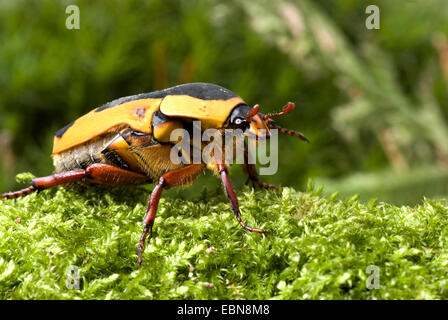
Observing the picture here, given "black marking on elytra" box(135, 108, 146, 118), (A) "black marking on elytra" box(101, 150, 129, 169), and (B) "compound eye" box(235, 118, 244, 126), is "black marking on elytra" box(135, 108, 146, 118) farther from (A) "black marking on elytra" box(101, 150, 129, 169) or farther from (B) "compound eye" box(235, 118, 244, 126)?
(B) "compound eye" box(235, 118, 244, 126)

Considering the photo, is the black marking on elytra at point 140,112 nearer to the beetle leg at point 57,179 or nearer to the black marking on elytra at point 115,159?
the black marking on elytra at point 115,159

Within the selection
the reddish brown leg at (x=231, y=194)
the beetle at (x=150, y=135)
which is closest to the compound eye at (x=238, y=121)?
the beetle at (x=150, y=135)

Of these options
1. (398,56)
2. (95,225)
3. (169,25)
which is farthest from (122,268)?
(398,56)

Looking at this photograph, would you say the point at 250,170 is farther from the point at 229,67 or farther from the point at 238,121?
the point at 229,67

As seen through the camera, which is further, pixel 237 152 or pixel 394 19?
pixel 394 19

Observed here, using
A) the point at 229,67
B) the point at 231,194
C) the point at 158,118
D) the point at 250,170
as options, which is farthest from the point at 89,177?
the point at 229,67

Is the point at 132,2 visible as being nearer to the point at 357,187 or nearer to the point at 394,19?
the point at 394,19

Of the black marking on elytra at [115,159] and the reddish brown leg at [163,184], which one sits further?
the black marking on elytra at [115,159]
